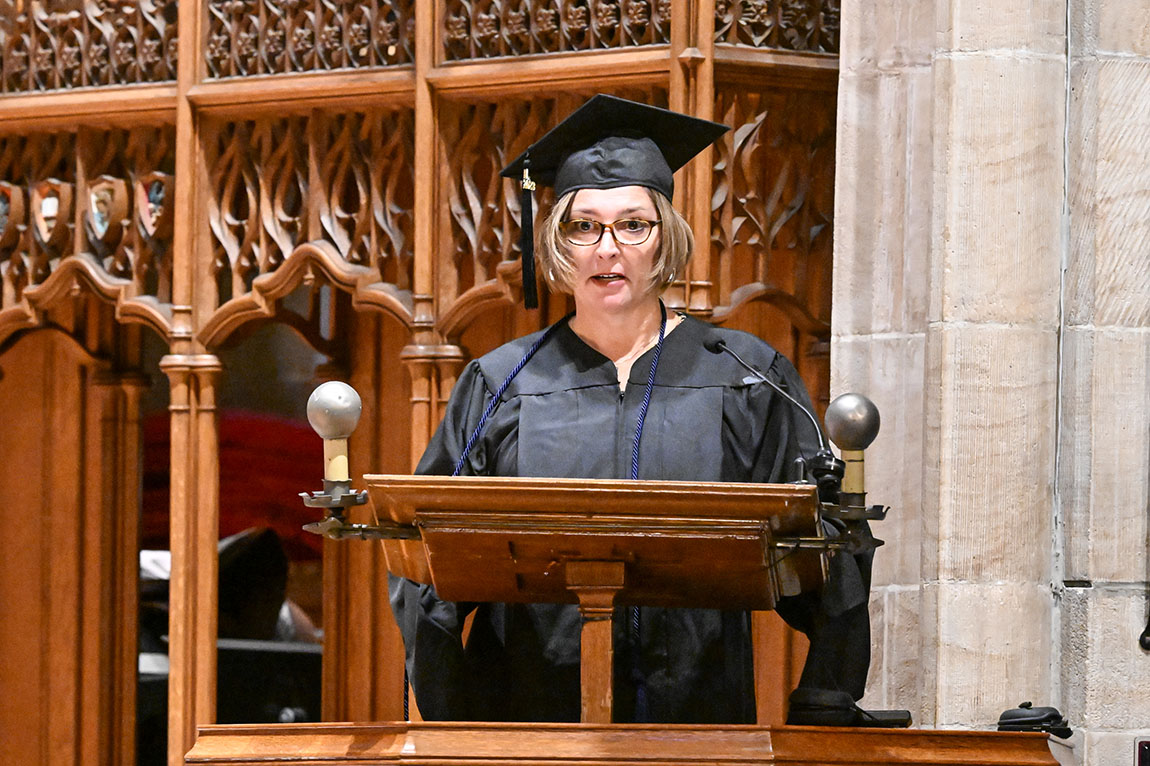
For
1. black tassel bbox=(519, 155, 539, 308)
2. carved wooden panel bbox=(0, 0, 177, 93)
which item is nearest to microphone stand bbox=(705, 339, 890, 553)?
black tassel bbox=(519, 155, 539, 308)

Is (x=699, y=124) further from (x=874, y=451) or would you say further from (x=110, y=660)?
(x=110, y=660)

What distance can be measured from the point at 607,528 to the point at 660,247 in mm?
722

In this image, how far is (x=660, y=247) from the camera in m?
2.56

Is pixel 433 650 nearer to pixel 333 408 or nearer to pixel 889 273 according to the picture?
pixel 333 408

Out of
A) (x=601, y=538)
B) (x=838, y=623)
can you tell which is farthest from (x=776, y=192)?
(x=601, y=538)

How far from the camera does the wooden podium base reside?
1.87 meters

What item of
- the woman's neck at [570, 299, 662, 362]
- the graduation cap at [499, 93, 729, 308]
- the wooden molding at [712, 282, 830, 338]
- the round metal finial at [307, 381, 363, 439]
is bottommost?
the round metal finial at [307, 381, 363, 439]

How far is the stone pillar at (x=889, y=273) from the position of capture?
11.4 feet

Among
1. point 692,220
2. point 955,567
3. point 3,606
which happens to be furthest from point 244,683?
point 955,567

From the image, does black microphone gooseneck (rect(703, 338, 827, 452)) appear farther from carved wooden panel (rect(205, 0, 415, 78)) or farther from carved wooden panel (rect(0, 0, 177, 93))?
carved wooden panel (rect(0, 0, 177, 93))

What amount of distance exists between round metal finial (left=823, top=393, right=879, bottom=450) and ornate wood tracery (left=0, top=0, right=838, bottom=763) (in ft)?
5.55

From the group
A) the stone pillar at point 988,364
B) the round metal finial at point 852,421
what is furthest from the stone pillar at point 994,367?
the round metal finial at point 852,421

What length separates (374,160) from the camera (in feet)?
14.0

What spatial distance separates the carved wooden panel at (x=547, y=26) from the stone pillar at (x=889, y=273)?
1.76 feet
